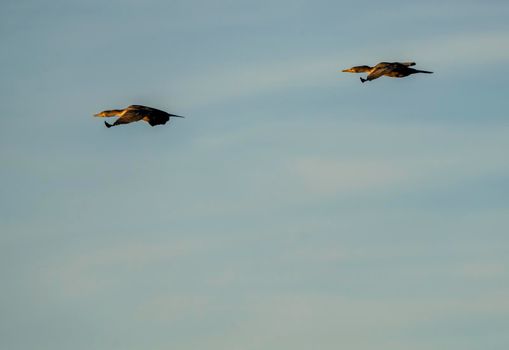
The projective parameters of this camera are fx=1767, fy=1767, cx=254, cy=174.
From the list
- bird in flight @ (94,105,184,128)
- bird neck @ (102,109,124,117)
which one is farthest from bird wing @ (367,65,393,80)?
bird neck @ (102,109,124,117)

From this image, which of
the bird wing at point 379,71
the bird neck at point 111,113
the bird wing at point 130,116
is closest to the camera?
the bird wing at point 130,116

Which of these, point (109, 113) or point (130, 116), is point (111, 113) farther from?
point (130, 116)

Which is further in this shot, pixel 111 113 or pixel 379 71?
pixel 111 113

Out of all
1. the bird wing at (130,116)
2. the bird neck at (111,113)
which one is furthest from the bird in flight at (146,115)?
the bird neck at (111,113)

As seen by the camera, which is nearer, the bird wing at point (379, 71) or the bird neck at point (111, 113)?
the bird wing at point (379, 71)

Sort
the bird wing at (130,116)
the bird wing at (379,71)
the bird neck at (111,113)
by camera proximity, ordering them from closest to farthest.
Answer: the bird wing at (130,116) < the bird wing at (379,71) < the bird neck at (111,113)

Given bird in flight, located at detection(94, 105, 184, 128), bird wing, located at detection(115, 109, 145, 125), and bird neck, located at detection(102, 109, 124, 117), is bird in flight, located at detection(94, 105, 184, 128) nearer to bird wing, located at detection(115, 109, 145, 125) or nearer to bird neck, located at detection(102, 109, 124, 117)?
bird wing, located at detection(115, 109, 145, 125)

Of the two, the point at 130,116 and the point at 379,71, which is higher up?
the point at 379,71

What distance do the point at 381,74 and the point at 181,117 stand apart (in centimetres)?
2216

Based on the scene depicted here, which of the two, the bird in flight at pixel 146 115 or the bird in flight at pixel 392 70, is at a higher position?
the bird in flight at pixel 392 70

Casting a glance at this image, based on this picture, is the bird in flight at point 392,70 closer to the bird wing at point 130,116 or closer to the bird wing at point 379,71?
the bird wing at point 379,71

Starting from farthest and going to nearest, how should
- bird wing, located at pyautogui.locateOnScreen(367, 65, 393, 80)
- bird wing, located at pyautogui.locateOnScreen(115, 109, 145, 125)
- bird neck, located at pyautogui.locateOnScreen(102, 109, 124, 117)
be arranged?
bird neck, located at pyautogui.locateOnScreen(102, 109, 124, 117), bird wing, located at pyautogui.locateOnScreen(367, 65, 393, 80), bird wing, located at pyautogui.locateOnScreen(115, 109, 145, 125)

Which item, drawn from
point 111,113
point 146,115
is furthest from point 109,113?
point 146,115

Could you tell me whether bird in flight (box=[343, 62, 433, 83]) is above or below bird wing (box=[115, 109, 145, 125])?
above
